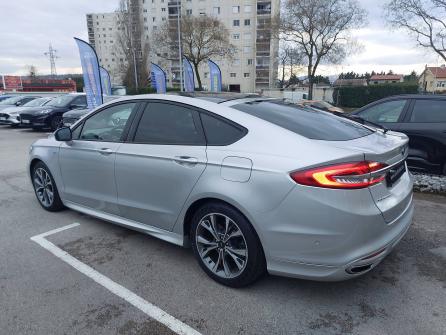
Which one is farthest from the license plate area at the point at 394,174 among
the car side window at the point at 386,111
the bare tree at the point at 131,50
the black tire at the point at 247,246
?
the bare tree at the point at 131,50

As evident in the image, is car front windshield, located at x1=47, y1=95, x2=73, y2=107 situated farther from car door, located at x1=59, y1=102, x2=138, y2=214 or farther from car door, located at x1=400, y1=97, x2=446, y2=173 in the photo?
car door, located at x1=400, y1=97, x2=446, y2=173

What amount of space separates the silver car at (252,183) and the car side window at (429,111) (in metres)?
2.89

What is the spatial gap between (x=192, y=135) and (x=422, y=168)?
14.8 ft

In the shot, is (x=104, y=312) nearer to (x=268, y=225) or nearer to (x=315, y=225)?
(x=268, y=225)

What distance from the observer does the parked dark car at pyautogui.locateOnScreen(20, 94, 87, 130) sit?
44.3 feet

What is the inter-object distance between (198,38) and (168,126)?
42.1 metres

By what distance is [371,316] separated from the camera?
246cm

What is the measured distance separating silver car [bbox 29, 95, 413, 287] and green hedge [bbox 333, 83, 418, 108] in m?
32.2

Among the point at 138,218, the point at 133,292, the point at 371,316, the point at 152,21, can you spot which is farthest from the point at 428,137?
the point at 152,21

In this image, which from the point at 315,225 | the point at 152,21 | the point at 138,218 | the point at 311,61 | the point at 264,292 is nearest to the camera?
the point at 315,225

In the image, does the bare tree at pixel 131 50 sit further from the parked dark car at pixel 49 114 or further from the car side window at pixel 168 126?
the car side window at pixel 168 126

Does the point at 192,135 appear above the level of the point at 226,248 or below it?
above

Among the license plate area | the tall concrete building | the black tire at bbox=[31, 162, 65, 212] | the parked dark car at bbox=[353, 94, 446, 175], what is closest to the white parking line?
the black tire at bbox=[31, 162, 65, 212]

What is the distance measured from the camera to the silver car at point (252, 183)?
230 cm
